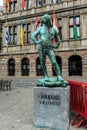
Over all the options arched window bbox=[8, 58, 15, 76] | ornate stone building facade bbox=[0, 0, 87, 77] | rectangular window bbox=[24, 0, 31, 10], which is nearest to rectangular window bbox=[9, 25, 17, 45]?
ornate stone building facade bbox=[0, 0, 87, 77]

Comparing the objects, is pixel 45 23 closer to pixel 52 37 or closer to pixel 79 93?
pixel 52 37

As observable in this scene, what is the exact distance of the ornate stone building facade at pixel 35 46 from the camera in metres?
27.9

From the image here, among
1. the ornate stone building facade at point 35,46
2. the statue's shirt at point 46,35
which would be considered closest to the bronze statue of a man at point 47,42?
the statue's shirt at point 46,35

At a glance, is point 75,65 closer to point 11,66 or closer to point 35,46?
point 35,46

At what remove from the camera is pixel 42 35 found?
25.5 feet

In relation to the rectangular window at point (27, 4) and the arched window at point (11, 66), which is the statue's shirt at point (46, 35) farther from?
the rectangular window at point (27, 4)

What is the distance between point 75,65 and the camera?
28.0 metres

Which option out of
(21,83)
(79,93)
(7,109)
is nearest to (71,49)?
(21,83)

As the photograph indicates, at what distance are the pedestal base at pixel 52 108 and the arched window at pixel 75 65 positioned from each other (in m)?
20.5

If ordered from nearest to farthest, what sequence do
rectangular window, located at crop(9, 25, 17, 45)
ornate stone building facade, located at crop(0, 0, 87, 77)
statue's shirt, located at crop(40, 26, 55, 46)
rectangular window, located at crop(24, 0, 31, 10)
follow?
statue's shirt, located at crop(40, 26, 55, 46), ornate stone building facade, located at crop(0, 0, 87, 77), rectangular window, located at crop(24, 0, 31, 10), rectangular window, located at crop(9, 25, 17, 45)

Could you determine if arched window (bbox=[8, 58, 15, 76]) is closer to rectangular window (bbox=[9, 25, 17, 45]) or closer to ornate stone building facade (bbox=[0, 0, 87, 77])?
ornate stone building facade (bbox=[0, 0, 87, 77])

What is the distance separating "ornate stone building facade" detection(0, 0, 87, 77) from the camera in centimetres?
2788

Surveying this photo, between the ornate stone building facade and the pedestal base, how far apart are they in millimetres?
19984

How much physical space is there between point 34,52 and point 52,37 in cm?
2271
